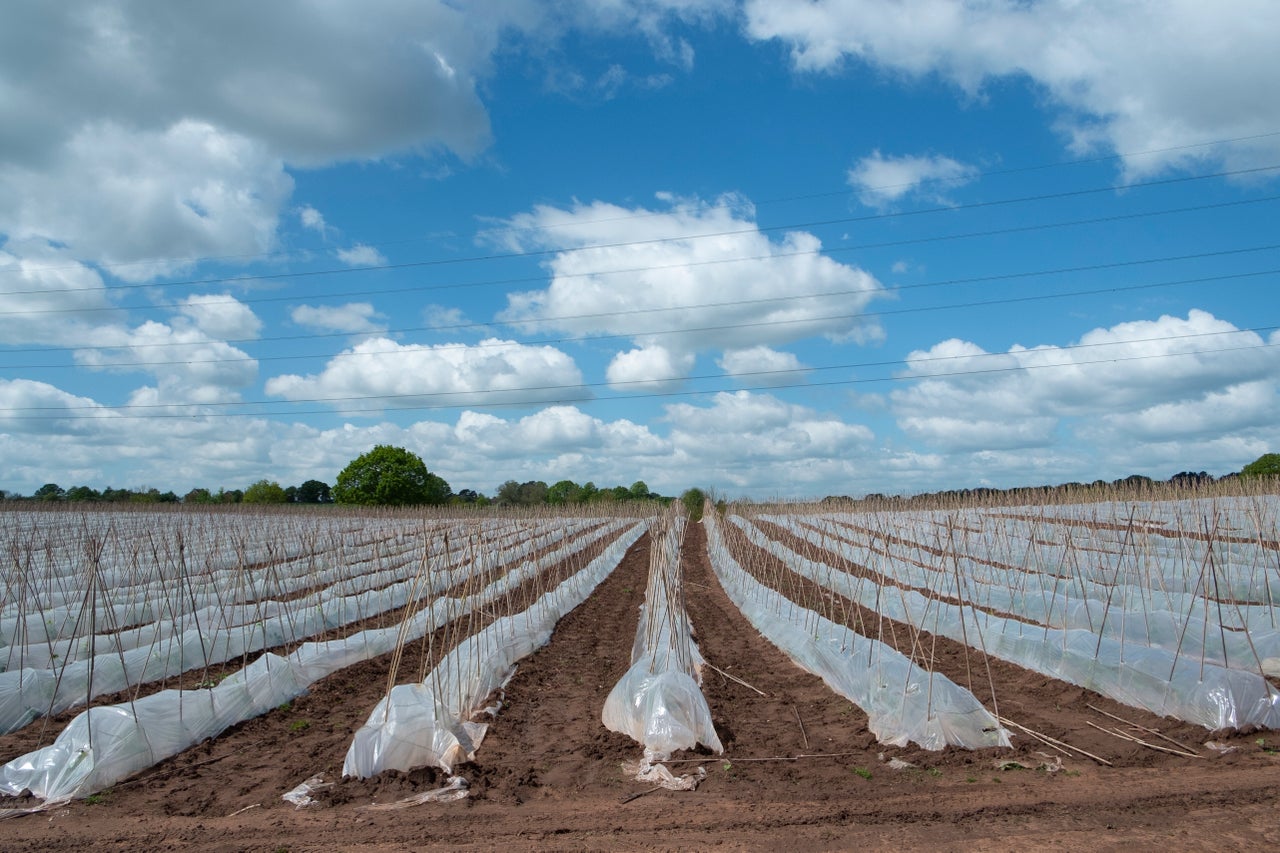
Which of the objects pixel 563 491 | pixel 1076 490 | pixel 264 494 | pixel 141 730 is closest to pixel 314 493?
pixel 264 494

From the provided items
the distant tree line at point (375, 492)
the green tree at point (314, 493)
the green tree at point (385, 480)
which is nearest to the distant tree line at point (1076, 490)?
the distant tree line at point (375, 492)

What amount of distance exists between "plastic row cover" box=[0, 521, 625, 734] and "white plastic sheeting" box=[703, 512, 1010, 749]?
3.19m

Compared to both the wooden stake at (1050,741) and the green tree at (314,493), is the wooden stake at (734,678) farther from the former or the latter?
the green tree at (314,493)

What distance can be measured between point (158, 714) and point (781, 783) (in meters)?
3.89

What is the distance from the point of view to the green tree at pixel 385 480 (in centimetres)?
4597

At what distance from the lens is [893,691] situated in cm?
518

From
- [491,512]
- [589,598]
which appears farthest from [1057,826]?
[491,512]

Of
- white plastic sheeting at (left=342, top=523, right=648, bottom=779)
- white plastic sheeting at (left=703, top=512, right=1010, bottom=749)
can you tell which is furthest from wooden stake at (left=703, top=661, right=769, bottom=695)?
white plastic sheeting at (left=342, top=523, right=648, bottom=779)

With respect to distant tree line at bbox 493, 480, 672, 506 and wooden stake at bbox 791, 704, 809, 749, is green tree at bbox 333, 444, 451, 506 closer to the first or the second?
distant tree line at bbox 493, 480, 672, 506

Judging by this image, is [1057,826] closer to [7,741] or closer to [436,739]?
[436,739]

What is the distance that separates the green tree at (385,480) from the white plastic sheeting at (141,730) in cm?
4050

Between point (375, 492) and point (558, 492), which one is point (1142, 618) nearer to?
point (375, 492)

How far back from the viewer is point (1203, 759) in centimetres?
439

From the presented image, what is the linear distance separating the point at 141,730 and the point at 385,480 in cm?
4295
